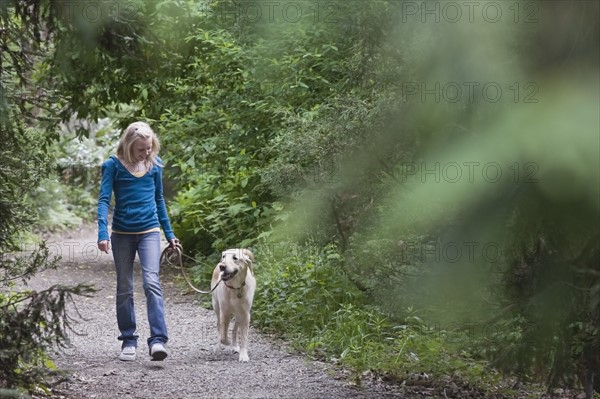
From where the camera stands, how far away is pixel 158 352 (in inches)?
277

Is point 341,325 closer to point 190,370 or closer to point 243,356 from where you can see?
point 243,356

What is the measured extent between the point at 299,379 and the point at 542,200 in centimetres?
462

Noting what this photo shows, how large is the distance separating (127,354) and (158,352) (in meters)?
0.33

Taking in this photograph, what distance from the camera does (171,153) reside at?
45.7ft

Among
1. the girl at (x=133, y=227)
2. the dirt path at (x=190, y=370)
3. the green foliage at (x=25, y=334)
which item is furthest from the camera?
the girl at (x=133, y=227)

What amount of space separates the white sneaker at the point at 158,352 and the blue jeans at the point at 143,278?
0.06m

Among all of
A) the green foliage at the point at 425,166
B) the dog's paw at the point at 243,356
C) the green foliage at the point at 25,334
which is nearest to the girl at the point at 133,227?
the dog's paw at the point at 243,356

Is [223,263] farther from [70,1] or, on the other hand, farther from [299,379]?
[70,1]

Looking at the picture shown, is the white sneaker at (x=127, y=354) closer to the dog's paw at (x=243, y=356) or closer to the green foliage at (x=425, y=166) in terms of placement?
the dog's paw at (x=243, y=356)

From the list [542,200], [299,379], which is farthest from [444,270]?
[299,379]

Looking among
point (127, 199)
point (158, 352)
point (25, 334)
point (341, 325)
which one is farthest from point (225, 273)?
point (25, 334)

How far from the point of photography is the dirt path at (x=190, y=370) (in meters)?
6.06

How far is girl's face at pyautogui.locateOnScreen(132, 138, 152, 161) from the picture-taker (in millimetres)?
7125

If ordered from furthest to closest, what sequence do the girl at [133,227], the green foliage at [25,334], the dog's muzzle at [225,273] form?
the dog's muzzle at [225,273], the girl at [133,227], the green foliage at [25,334]
